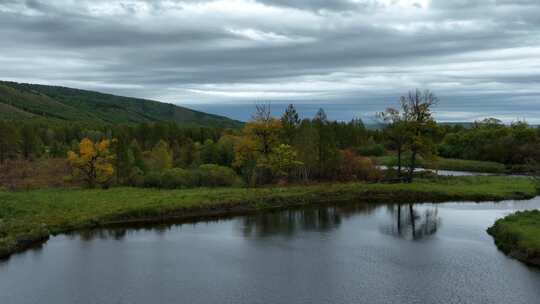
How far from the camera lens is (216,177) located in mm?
68062

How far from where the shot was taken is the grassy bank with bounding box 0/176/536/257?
4359 cm

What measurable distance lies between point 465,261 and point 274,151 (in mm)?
38094

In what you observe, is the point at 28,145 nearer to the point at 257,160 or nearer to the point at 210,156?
the point at 210,156

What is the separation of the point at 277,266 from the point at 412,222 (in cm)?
2117

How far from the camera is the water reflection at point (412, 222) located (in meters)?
43.8

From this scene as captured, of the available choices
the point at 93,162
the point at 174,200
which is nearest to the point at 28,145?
the point at 93,162

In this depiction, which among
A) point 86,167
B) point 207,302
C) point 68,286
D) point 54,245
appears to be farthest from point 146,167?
point 207,302

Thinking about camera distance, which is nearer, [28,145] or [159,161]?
[159,161]

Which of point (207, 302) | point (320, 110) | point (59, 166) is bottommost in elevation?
point (207, 302)

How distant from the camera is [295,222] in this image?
48969mm

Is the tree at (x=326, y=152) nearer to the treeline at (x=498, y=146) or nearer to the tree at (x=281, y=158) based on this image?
the tree at (x=281, y=158)

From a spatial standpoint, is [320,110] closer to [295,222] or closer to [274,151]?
[274,151]

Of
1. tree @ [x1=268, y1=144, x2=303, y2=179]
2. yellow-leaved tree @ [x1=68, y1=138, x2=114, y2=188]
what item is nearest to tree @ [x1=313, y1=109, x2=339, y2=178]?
tree @ [x1=268, y1=144, x2=303, y2=179]

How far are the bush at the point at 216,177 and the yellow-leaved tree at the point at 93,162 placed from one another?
12.1 meters
